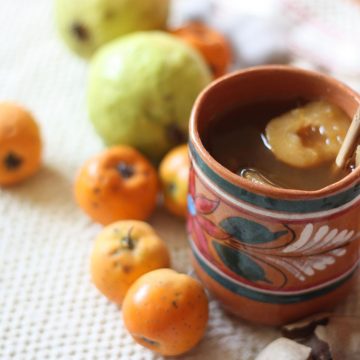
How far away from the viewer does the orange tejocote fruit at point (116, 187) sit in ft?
1.90

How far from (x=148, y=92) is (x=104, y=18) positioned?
0.46 feet

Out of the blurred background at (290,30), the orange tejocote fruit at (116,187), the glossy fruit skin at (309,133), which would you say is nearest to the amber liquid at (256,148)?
the glossy fruit skin at (309,133)

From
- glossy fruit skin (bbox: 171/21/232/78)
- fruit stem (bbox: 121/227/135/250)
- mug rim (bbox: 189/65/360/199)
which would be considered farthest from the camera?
glossy fruit skin (bbox: 171/21/232/78)

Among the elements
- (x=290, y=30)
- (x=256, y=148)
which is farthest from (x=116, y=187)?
(x=290, y=30)

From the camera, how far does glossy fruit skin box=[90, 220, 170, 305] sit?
0.52 m

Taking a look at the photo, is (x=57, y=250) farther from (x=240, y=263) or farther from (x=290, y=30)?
(x=290, y=30)

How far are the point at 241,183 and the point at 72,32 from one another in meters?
0.39

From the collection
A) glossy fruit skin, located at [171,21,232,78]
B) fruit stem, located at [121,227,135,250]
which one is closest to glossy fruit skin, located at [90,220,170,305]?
fruit stem, located at [121,227,135,250]

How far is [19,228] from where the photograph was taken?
0.61 m

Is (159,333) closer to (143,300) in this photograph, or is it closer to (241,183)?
(143,300)

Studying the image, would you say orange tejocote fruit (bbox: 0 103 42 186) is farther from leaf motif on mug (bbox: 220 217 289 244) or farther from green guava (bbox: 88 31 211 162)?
leaf motif on mug (bbox: 220 217 289 244)

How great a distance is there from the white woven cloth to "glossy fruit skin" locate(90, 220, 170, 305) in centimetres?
3

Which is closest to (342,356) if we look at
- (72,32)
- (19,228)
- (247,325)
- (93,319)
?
(247,325)

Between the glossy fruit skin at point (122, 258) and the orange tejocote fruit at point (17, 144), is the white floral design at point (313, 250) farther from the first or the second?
the orange tejocote fruit at point (17, 144)
